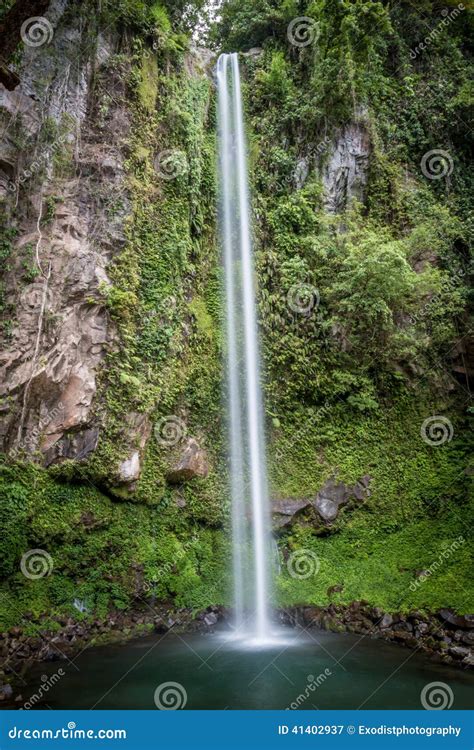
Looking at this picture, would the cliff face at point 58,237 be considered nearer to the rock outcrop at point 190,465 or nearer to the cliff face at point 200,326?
the cliff face at point 200,326

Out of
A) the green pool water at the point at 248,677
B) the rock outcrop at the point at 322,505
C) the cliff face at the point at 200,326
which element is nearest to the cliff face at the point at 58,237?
the cliff face at the point at 200,326

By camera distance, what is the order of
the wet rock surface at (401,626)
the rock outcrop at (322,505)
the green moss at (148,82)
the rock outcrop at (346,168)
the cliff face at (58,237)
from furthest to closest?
the rock outcrop at (346,168) → the green moss at (148,82) → the rock outcrop at (322,505) → the cliff face at (58,237) → the wet rock surface at (401,626)

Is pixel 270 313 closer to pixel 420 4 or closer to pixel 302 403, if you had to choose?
pixel 302 403

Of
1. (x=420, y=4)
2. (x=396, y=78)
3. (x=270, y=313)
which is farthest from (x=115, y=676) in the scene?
(x=420, y=4)

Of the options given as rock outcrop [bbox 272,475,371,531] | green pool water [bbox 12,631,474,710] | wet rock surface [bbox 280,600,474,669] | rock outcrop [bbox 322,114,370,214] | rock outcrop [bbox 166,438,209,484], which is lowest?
green pool water [bbox 12,631,474,710]

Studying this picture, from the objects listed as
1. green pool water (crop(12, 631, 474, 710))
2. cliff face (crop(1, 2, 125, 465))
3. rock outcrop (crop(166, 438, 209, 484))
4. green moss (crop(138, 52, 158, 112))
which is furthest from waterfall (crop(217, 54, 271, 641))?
cliff face (crop(1, 2, 125, 465))

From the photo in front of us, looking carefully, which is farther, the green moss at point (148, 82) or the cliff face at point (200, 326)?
the green moss at point (148, 82)

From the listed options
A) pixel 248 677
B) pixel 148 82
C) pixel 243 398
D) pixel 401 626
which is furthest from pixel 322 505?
pixel 148 82

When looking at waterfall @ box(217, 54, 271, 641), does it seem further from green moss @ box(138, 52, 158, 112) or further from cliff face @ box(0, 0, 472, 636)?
green moss @ box(138, 52, 158, 112)
